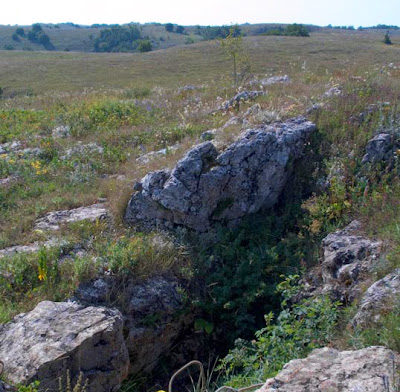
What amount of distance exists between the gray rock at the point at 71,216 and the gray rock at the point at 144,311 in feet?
4.58

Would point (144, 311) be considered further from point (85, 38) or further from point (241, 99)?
point (85, 38)

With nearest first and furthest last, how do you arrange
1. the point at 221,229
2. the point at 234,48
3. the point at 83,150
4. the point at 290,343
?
the point at 290,343, the point at 221,229, the point at 83,150, the point at 234,48

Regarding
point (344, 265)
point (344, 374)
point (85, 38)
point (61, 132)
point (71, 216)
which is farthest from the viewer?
point (85, 38)

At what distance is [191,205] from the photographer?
5.96m

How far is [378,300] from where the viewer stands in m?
3.88

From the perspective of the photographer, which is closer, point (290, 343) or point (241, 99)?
point (290, 343)

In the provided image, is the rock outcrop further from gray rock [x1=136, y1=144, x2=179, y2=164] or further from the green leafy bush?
gray rock [x1=136, y1=144, x2=179, y2=164]

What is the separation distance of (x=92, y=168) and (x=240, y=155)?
3035 mm

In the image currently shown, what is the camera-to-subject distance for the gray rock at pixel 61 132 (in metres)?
9.88

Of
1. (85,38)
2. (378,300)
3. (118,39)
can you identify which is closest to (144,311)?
(378,300)

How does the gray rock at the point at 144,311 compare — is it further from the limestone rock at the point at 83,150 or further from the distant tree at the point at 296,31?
the distant tree at the point at 296,31

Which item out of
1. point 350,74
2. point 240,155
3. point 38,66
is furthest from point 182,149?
point 38,66

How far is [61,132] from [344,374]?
846 centimetres

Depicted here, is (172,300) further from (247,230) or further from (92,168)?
(92,168)
